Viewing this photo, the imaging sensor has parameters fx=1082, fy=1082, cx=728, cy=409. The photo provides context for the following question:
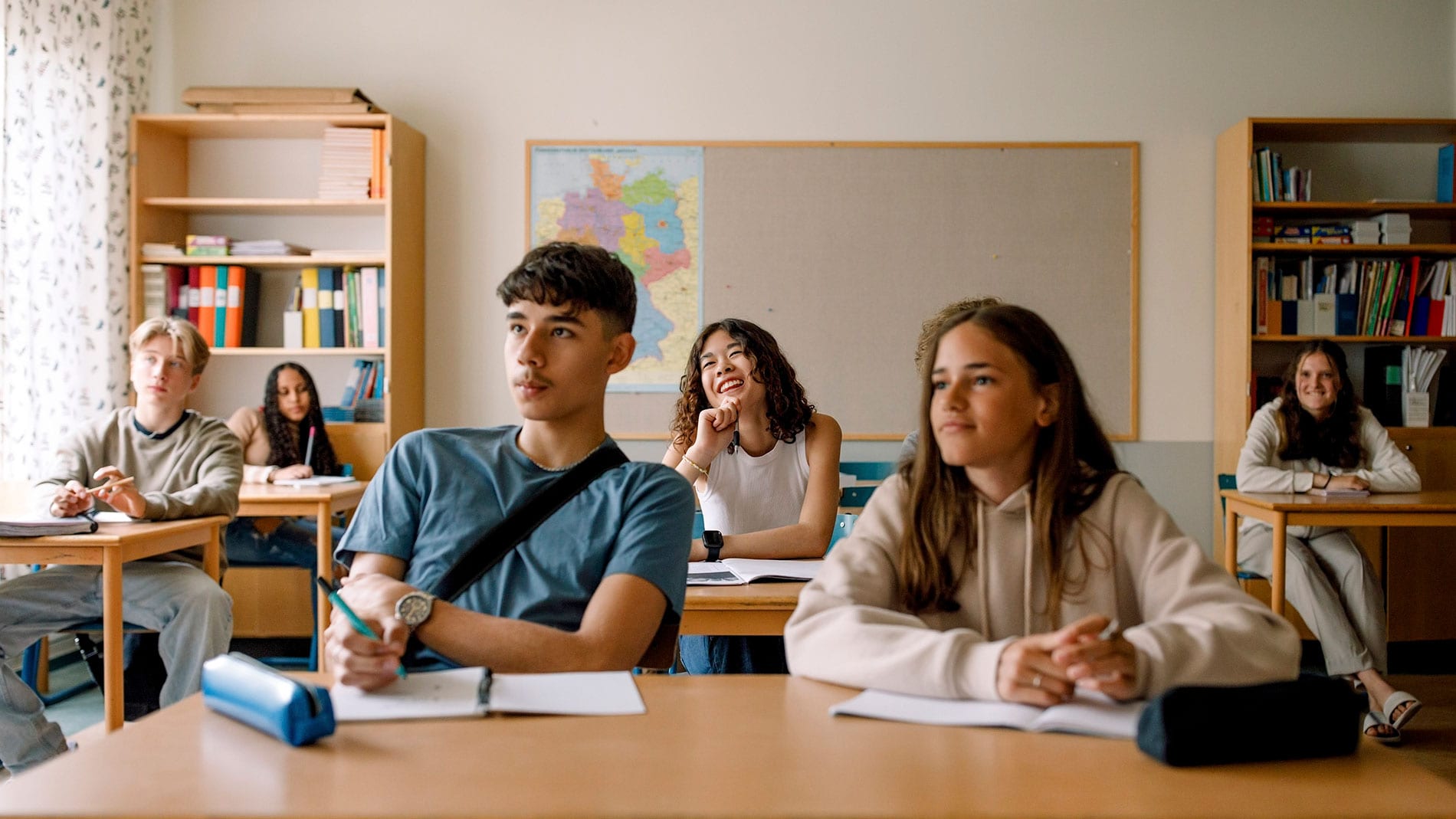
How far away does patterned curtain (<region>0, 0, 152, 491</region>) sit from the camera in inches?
150

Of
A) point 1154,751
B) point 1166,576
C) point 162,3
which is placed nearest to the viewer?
point 1154,751

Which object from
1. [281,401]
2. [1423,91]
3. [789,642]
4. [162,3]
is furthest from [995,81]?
[789,642]

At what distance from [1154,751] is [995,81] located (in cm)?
418

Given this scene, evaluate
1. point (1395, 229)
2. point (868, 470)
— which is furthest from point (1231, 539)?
point (1395, 229)

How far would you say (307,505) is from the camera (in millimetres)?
3748

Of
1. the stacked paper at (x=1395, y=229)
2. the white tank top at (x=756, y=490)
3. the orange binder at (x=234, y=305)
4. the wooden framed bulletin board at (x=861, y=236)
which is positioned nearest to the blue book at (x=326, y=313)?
the orange binder at (x=234, y=305)

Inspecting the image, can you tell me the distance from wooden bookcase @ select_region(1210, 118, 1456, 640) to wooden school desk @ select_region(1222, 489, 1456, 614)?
3.33 ft

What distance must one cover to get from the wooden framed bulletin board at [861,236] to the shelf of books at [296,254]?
639 millimetres

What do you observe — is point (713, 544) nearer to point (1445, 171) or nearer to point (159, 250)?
point (159, 250)

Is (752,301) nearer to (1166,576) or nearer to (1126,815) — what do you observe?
(1166,576)

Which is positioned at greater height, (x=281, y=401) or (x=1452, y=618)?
(x=281, y=401)

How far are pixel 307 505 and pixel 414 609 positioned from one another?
8.60ft

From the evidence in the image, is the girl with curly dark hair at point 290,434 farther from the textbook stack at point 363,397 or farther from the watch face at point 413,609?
the watch face at point 413,609

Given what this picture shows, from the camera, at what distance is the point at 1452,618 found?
442 cm
